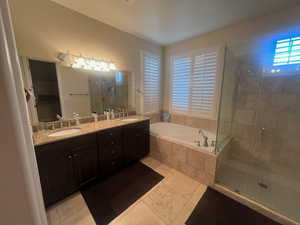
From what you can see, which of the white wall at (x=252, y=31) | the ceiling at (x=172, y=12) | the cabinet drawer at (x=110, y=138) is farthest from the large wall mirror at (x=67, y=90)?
the white wall at (x=252, y=31)

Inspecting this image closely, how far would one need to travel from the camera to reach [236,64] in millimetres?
2312

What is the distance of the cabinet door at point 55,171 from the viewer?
1370mm

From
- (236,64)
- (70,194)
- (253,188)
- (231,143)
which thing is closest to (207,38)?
(236,64)

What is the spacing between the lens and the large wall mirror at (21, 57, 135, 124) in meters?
1.71

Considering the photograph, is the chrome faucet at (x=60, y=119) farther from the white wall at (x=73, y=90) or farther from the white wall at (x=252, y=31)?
the white wall at (x=252, y=31)

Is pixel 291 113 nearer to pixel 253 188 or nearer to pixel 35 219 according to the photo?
pixel 253 188

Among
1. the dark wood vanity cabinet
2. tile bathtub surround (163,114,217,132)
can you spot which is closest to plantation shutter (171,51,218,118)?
tile bathtub surround (163,114,217,132)

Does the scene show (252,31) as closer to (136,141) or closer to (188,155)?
(188,155)

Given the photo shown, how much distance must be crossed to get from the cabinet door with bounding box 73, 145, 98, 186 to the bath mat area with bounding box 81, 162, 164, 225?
199 millimetres

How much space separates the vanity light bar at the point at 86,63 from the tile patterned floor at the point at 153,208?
1.91 m

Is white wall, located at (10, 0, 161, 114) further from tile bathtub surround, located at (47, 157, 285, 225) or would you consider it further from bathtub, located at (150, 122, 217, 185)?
tile bathtub surround, located at (47, 157, 285, 225)

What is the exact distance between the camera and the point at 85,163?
1.72 meters

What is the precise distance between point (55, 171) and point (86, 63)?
1629 mm

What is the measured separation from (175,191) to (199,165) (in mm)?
531
